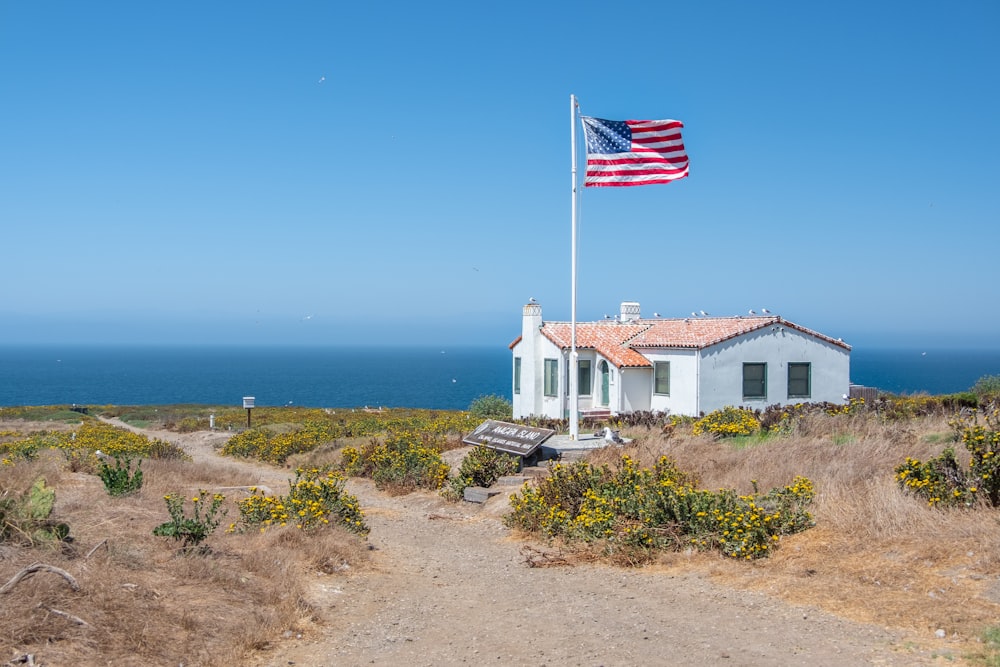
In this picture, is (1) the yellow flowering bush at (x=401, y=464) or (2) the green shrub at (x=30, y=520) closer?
(2) the green shrub at (x=30, y=520)

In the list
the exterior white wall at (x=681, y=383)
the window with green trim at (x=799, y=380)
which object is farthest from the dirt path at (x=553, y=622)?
the window with green trim at (x=799, y=380)

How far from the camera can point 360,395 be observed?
103m

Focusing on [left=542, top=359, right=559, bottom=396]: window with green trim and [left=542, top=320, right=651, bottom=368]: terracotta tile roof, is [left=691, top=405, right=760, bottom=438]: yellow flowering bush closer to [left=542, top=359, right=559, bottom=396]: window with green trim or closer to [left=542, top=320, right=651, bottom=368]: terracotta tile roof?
[left=542, top=320, right=651, bottom=368]: terracotta tile roof

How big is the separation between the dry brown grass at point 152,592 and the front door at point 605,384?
16811mm

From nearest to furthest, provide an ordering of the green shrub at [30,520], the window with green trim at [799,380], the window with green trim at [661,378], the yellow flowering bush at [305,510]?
the green shrub at [30,520]
the yellow flowering bush at [305,510]
the window with green trim at [799,380]
the window with green trim at [661,378]

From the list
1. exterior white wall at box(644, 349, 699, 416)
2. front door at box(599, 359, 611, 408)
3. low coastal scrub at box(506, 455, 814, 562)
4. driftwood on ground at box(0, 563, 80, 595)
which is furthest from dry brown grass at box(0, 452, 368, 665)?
front door at box(599, 359, 611, 408)

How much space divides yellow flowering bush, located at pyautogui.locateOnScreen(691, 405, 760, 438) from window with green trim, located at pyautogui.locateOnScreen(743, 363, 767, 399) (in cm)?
663

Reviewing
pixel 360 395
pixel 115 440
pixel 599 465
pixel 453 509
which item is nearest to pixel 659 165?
pixel 599 465

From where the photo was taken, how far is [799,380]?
24.9 metres

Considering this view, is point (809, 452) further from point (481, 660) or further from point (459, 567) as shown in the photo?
point (481, 660)

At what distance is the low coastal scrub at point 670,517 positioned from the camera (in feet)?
29.2

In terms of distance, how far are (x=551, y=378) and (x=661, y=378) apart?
3587 millimetres

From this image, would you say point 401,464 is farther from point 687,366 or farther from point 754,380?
point 754,380

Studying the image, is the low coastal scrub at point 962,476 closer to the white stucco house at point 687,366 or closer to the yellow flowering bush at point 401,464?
the yellow flowering bush at point 401,464
